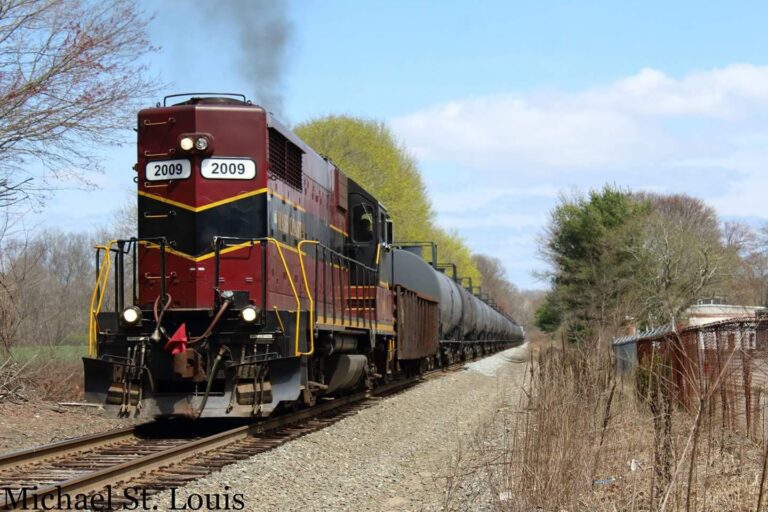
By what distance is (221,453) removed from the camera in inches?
390

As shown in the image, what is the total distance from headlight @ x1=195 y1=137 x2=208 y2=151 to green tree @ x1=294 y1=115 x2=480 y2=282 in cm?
3565

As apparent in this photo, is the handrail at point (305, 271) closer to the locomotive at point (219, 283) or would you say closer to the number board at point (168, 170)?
the locomotive at point (219, 283)

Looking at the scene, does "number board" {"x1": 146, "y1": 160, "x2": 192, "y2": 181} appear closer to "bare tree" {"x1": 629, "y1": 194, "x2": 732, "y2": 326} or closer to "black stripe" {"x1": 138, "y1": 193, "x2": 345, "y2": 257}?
"black stripe" {"x1": 138, "y1": 193, "x2": 345, "y2": 257}

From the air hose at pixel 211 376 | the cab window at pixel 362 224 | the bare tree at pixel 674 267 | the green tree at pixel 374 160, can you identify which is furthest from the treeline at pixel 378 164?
the air hose at pixel 211 376

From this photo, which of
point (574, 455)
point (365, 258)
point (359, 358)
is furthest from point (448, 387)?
point (574, 455)

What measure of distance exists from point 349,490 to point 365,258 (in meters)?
9.22

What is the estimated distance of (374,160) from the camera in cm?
4969

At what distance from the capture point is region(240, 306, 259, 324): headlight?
11.0 metres

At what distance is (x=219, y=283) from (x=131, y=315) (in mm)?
1242

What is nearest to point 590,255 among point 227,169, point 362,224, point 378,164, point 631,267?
point 631,267

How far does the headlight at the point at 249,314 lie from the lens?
11.0m

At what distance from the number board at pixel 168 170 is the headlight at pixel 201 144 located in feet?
0.93

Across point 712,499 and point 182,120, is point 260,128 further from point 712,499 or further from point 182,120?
point 712,499

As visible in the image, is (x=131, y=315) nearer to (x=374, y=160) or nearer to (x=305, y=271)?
(x=305, y=271)
